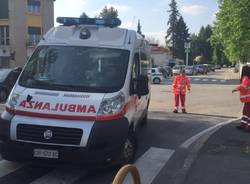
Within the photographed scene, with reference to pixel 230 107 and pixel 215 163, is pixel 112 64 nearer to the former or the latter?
pixel 215 163

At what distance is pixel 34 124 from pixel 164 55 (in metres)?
101

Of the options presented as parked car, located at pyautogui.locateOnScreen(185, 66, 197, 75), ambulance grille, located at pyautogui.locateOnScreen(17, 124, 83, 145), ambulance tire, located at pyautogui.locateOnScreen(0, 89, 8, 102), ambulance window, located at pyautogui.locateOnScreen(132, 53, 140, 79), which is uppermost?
ambulance window, located at pyautogui.locateOnScreen(132, 53, 140, 79)

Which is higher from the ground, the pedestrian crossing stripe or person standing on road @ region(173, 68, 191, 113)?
person standing on road @ region(173, 68, 191, 113)

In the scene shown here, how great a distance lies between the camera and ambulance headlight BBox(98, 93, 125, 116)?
6.96 m

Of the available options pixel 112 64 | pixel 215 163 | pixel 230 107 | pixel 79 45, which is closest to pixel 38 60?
pixel 79 45

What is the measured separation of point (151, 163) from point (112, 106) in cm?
146

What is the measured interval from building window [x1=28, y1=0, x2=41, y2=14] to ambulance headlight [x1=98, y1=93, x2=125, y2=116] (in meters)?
52.4

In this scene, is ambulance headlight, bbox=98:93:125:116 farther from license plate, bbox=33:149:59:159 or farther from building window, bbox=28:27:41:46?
building window, bbox=28:27:41:46

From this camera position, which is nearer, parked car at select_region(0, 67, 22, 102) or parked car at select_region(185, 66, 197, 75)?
parked car at select_region(0, 67, 22, 102)

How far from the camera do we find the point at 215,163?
805 centimetres

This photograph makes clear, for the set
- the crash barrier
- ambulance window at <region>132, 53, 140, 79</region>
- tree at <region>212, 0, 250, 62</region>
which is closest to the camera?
the crash barrier

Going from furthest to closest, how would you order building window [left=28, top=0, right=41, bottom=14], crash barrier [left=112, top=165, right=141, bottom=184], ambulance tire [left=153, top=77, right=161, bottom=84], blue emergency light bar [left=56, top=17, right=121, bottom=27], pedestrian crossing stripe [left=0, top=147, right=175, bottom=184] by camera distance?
1. building window [left=28, top=0, right=41, bottom=14]
2. ambulance tire [left=153, top=77, right=161, bottom=84]
3. blue emergency light bar [left=56, top=17, right=121, bottom=27]
4. pedestrian crossing stripe [left=0, top=147, right=175, bottom=184]
5. crash barrier [left=112, top=165, right=141, bottom=184]

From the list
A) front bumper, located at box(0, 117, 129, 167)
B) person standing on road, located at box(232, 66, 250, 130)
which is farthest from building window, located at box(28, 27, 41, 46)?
front bumper, located at box(0, 117, 129, 167)

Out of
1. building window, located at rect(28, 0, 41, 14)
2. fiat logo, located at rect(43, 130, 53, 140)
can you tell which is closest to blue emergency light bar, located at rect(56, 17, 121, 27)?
fiat logo, located at rect(43, 130, 53, 140)
